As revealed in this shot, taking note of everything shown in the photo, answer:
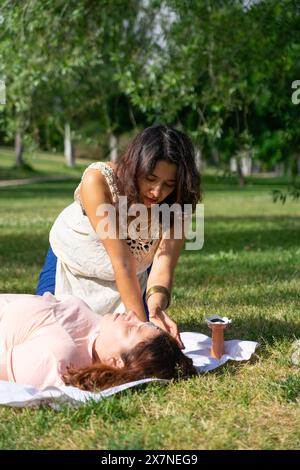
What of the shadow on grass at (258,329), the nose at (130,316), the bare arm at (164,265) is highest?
the bare arm at (164,265)

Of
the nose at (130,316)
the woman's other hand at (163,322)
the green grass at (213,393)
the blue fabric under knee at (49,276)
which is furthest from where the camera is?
the blue fabric under knee at (49,276)

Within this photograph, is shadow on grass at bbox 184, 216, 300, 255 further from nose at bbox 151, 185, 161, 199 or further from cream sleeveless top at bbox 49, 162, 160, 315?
nose at bbox 151, 185, 161, 199

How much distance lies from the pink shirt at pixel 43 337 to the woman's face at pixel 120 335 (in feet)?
0.31

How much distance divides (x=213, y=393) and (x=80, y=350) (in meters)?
0.66

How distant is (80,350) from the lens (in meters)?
3.90

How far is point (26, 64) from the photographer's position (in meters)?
11.0

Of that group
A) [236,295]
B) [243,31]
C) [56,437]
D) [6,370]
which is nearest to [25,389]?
[6,370]

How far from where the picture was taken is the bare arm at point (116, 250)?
426 cm

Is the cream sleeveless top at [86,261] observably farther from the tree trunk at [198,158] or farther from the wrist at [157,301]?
the tree trunk at [198,158]

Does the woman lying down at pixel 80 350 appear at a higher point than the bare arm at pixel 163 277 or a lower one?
lower

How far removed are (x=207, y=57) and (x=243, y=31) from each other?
841 mm

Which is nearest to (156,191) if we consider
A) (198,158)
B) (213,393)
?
(213,393)

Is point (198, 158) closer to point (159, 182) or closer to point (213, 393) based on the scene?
point (159, 182)

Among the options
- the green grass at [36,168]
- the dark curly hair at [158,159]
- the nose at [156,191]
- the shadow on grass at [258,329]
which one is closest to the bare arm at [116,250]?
the dark curly hair at [158,159]
